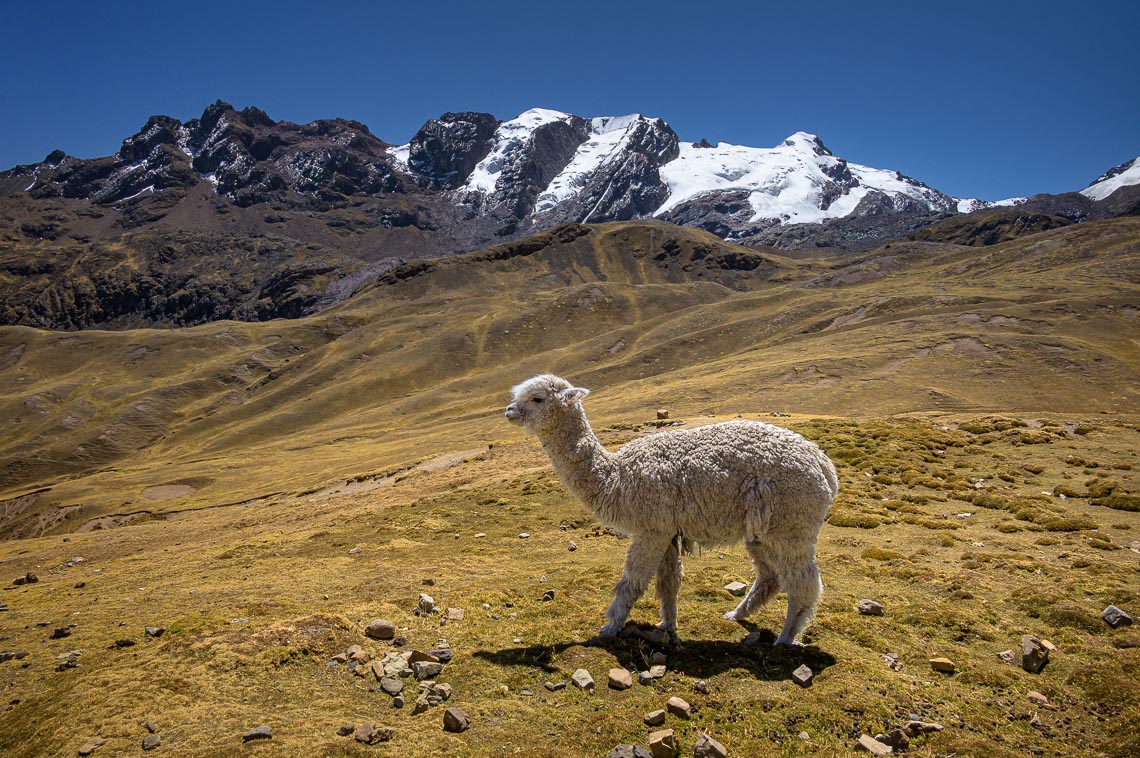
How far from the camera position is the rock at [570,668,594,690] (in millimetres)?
8422

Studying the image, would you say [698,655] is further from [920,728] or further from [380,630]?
[380,630]

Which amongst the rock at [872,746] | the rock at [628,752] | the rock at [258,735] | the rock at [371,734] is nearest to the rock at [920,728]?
the rock at [872,746]

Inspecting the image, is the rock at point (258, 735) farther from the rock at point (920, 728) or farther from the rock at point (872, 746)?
the rock at point (920, 728)

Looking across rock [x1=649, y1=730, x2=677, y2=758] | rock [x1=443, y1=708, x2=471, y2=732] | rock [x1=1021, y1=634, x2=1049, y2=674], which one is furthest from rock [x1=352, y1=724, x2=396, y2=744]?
rock [x1=1021, y1=634, x2=1049, y2=674]

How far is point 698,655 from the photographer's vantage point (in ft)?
31.0

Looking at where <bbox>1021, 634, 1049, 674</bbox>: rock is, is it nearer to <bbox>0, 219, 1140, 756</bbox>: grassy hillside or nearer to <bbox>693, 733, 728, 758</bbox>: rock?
<bbox>0, 219, 1140, 756</bbox>: grassy hillside

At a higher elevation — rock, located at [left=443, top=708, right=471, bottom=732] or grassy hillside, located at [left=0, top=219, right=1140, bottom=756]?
rock, located at [left=443, top=708, right=471, bottom=732]

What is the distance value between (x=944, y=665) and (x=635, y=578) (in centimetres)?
489

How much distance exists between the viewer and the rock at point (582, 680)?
8.42 meters

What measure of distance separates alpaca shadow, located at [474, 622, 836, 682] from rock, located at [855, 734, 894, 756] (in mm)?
1579

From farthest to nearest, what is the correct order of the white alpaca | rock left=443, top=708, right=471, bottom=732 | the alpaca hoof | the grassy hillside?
the alpaca hoof < the white alpaca < the grassy hillside < rock left=443, top=708, right=471, bottom=732

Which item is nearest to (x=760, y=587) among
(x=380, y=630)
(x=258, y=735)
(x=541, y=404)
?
(x=541, y=404)

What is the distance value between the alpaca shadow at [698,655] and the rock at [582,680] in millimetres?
398

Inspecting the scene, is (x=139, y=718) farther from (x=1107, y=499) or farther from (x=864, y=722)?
(x=1107, y=499)
